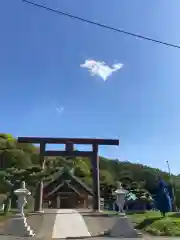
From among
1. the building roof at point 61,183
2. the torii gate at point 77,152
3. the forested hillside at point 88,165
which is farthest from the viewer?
the forested hillside at point 88,165

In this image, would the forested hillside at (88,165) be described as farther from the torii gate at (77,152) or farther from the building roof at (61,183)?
the torii gate at (77,152)

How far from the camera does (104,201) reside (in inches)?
1720

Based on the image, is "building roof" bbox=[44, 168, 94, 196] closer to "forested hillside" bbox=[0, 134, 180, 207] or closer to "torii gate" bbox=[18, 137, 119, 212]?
"forested hillside" bbox=[0, 134, 180, 207]

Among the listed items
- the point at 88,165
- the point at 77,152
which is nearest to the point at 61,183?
the point at 77,152

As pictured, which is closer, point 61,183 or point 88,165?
point 61,183

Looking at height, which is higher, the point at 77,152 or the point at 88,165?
the point at 88,165

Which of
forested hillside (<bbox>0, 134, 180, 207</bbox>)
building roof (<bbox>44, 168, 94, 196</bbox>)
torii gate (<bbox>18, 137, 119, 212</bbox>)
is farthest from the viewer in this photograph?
forested hillside (<bbox>0, 134, 180, 207</bbox>)

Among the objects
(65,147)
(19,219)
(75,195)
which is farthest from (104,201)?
(19,219)

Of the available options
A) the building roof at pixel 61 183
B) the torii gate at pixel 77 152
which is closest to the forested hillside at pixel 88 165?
the building roof at pixel 61 183

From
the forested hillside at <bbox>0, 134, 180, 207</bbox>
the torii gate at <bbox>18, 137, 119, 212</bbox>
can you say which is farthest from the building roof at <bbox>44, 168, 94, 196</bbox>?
the torii gate at <bbox>18, 137, 119, 212</bbox>

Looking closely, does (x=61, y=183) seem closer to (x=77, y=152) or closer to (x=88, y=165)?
(x=77, y=152)

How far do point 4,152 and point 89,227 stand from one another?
136 ft

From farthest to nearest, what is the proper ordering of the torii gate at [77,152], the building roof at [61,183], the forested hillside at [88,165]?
1. the forested hillside at [88,165]
2. the building roof at [61,183]
3. the torii gate at [77,152]

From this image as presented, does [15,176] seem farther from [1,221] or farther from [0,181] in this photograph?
[1,221]
